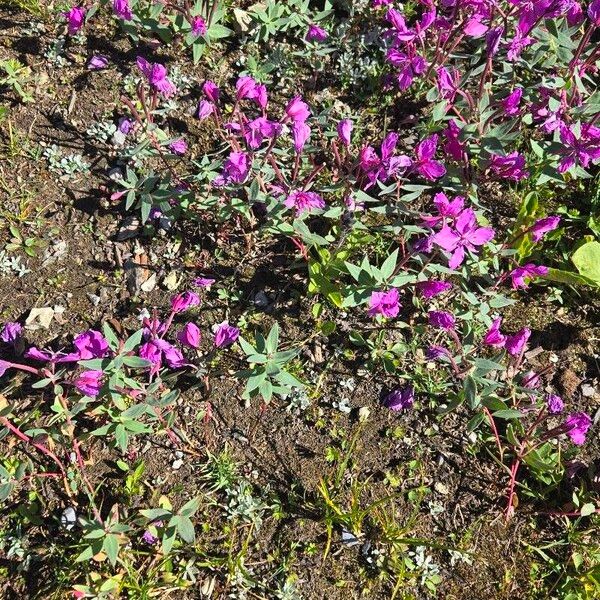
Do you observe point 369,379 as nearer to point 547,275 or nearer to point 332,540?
point 332,540

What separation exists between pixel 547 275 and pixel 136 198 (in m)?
1.98

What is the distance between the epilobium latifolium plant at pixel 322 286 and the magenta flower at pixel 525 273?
0.01 meters

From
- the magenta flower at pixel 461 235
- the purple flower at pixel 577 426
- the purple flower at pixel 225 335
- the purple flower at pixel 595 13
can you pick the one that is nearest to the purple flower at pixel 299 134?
the magenta flower at pixel 461 235

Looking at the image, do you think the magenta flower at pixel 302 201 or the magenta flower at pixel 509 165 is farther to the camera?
the magenta flower at pixel 509 165

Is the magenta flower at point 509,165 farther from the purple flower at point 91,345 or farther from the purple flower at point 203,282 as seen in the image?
the purple flower at point 91,345

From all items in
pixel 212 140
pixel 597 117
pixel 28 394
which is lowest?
pixel 28 394

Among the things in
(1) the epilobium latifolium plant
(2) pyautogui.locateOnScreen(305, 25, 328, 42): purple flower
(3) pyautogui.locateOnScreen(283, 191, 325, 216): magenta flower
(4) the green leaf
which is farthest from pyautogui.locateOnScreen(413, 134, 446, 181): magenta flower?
(2) pyautogui.locateOnScreen(305, 25, 328, 42): purple flower

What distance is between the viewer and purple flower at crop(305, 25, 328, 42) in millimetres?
3361

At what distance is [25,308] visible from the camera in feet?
9.82

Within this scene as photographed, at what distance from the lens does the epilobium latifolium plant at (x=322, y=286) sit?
2605 mm

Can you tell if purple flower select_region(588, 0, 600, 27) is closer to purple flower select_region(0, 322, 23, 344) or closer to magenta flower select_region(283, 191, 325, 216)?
magenta flower select_region(283, 191, 325, 216)

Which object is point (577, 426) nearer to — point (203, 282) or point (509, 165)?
point (509, 165)

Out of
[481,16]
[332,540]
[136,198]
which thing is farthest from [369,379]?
[481,16]

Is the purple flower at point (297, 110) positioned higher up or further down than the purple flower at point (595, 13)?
further down
